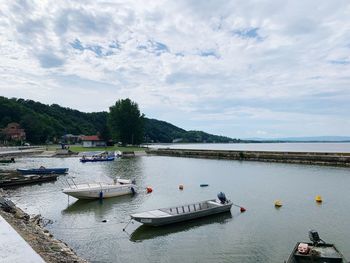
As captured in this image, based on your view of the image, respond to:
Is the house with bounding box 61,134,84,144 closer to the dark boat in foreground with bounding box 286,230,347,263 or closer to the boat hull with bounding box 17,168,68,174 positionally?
the boat hull with bounding box 17,168,68,174

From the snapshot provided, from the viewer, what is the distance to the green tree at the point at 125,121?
119625 mm

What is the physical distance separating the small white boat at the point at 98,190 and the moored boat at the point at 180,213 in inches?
415

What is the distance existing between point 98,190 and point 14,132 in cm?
11879

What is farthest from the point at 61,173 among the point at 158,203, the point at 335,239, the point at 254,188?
the point at 335,239

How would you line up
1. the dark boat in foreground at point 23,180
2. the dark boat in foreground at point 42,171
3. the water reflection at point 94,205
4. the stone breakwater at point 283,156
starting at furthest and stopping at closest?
the stone breakwater at point 283,156 → the dark boat in foreground at point 42,171 → the dark boat in foreground at point 23,180 → the water reflection at point 94,205

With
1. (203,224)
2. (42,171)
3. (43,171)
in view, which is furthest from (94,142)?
(203,224)

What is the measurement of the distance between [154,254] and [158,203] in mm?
12898

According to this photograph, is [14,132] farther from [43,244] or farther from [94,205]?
[43,244]

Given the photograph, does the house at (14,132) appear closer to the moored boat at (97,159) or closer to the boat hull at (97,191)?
the moored boat at (97,159)

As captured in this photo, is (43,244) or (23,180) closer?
(43,244)

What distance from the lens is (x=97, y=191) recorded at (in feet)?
105

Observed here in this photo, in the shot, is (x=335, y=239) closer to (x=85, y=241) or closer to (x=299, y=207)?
(x=299, y=207)

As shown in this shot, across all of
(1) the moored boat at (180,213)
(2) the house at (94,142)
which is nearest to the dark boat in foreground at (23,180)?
(1) the moored boat at (180,213)

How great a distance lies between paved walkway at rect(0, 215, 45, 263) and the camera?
42.3ft
